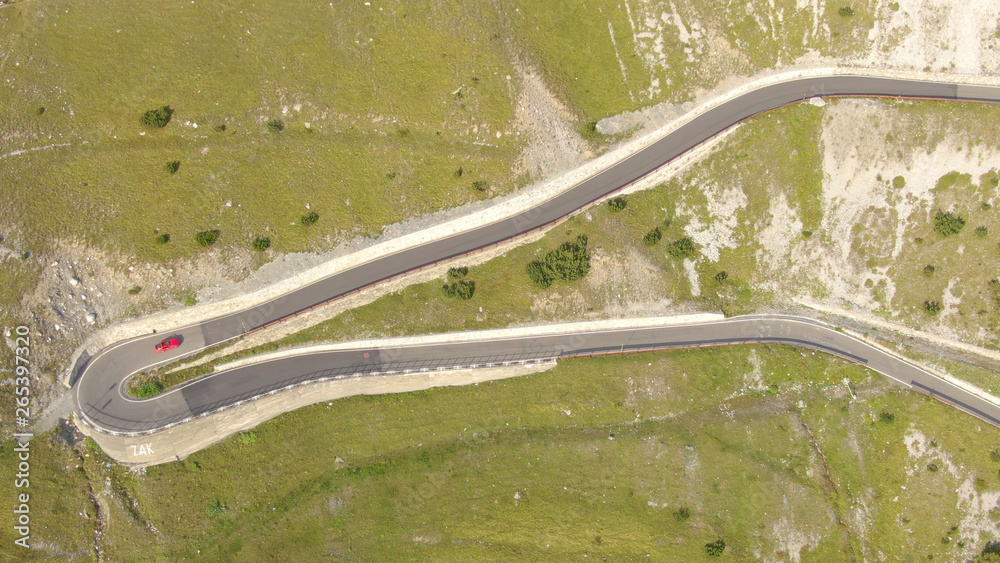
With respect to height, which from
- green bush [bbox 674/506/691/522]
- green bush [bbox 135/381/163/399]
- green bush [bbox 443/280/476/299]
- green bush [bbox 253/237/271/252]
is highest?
green bush [bbox 253/237/271/252]

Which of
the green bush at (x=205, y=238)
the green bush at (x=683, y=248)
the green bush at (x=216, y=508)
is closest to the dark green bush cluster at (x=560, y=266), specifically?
the green bush at (x=683, y=248)

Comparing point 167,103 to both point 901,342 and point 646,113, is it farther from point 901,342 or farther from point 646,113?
point 901,342

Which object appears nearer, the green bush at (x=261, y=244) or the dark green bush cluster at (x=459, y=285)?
the green bush at (x=261, y=244)

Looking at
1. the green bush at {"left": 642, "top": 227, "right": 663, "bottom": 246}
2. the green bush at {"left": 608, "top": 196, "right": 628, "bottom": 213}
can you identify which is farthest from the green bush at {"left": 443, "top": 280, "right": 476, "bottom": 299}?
the green bush at {"left": 642, "top": 227, "right": 663, "bottom": 246}

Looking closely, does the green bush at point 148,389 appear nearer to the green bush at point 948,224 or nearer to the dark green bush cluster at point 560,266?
the dark green bush cluster at point 560,266

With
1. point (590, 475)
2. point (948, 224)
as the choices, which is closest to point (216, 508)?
point (590, 475)

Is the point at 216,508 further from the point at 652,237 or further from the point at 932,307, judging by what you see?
the point at 932,307

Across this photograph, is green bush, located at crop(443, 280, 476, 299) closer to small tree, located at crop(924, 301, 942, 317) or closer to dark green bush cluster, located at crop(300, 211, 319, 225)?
dark green bush cluster, located at crop(300, 211, 319, 225)
